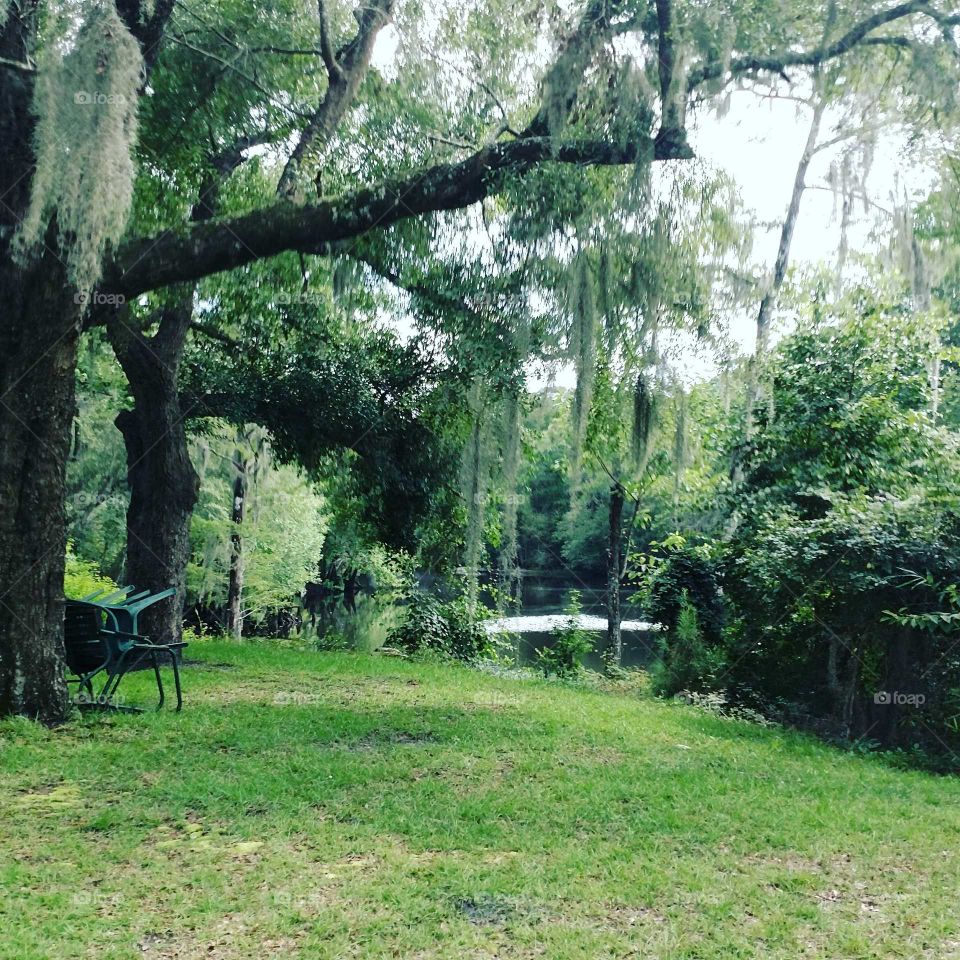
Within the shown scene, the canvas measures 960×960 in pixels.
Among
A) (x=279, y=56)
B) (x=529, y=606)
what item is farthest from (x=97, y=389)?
(x=529, y=606)

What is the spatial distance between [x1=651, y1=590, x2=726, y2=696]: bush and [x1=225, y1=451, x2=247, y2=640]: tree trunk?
11483 mm

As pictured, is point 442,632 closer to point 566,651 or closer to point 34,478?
point 566,651

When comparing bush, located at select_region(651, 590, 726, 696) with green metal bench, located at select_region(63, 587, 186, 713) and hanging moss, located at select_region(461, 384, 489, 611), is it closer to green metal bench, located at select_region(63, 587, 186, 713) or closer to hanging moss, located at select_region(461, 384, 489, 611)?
hanging moss, located at select_region(461, 384, 489, 611)

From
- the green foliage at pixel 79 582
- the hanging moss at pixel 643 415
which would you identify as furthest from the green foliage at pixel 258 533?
the hanging moss at pixel 643 415

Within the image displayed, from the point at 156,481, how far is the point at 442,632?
4.87m

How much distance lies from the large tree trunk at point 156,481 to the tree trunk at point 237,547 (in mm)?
9884

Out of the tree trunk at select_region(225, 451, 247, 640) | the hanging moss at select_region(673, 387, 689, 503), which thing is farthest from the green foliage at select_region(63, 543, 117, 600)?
the hanging moss at select_region(673, 387, 689, 503)

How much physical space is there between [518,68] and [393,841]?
293 inches

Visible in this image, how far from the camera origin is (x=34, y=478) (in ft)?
18.7

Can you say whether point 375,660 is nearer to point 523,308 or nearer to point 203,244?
point 523,308

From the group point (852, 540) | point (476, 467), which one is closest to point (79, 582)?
point (476, 467)

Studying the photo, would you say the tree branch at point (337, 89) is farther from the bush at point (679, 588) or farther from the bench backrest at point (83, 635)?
the bush at point (679, 588)

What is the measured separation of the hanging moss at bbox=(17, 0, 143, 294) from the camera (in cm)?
524

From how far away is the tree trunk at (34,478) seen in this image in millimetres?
5500
